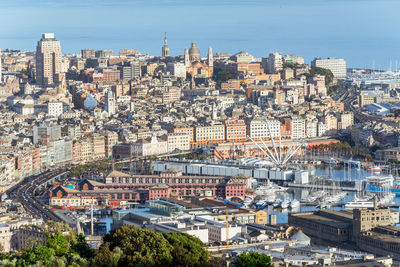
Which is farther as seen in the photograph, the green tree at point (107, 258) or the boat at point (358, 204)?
the boat at point (358, 204)

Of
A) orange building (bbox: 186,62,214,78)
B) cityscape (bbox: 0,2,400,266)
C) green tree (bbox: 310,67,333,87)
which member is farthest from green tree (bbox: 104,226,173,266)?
green tree (bbox: 310,67,333,87)

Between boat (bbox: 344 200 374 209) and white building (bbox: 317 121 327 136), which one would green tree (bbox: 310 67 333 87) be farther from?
boat (bbox: 344 200 374 209)

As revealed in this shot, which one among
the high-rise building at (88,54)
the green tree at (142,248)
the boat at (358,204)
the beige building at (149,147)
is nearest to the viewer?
the green tree at (142,248)

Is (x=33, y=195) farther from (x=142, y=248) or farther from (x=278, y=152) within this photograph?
(x=142, y=248)

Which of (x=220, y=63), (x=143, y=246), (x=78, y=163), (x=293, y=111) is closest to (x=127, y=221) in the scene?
(x=143, y=246)

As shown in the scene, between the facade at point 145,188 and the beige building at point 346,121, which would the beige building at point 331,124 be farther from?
the facade at point 145,188

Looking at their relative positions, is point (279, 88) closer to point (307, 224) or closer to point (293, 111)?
point (293, 111)

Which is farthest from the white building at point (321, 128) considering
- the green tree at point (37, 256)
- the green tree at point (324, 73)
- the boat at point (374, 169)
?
the green tree at point (37, 256)
